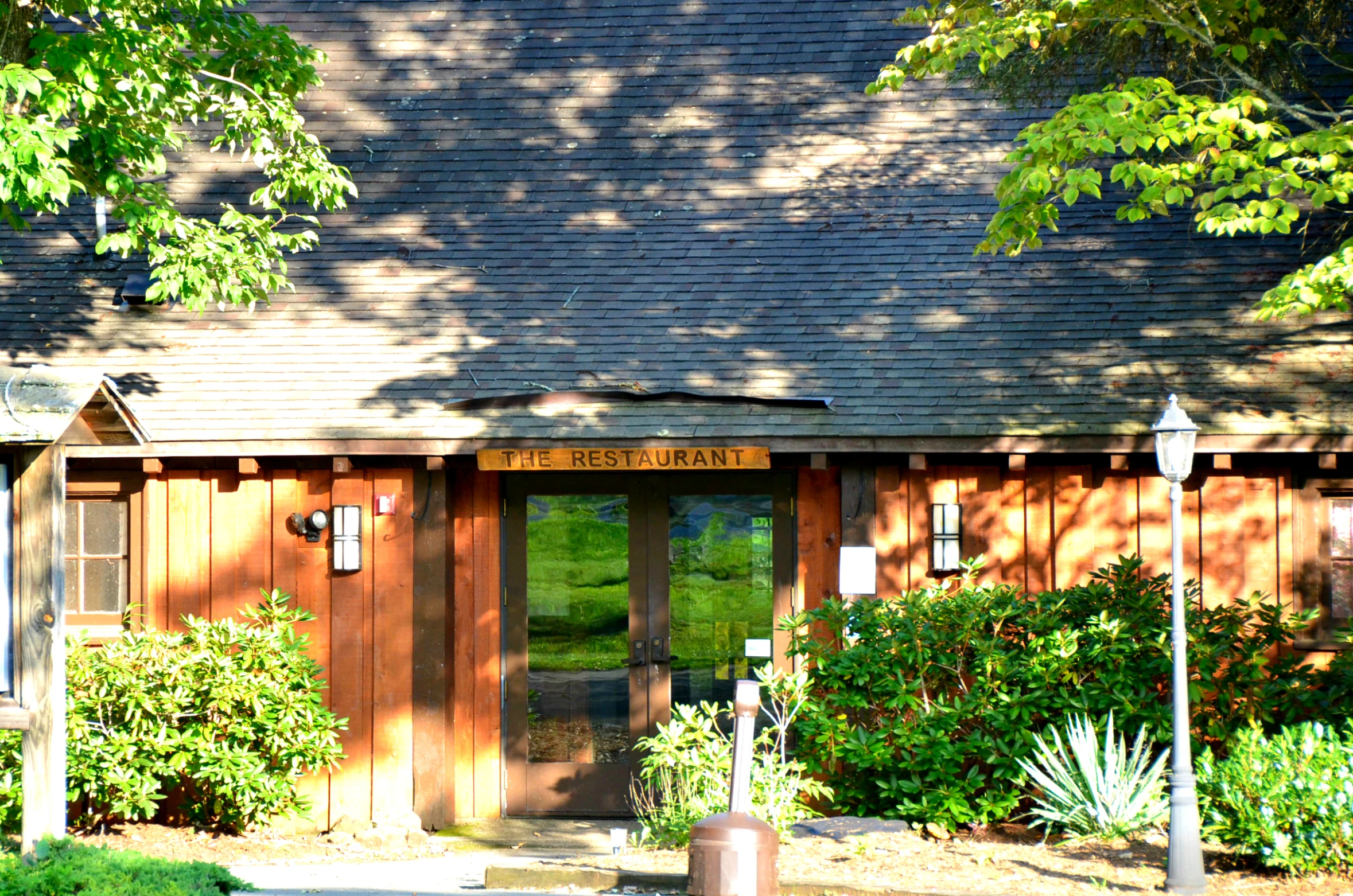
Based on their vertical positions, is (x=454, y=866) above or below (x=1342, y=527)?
below

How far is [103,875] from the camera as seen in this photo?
17.3 feet

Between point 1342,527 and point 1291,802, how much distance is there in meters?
3.11

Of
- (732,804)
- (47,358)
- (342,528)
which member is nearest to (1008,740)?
(732,804)

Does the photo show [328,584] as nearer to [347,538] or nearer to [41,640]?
[347,538]

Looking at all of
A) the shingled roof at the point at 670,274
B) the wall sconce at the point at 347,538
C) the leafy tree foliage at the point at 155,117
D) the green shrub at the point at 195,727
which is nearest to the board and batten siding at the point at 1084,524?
the shingled roof at the point at 670,274

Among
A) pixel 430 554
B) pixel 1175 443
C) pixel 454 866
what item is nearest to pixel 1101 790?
pixel 1175 443

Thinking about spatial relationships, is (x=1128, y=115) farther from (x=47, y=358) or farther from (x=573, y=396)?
(x=47, y=358)

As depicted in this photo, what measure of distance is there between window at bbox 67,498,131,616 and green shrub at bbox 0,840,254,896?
4.09 m

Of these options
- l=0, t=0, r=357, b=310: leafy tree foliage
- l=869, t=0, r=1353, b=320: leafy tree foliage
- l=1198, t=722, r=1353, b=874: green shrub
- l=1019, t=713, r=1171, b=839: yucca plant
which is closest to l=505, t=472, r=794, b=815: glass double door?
l=1019, t=713, r=1171, b=839: yucca plant

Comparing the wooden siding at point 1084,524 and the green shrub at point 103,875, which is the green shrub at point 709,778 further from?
the green shrub at point 103,875

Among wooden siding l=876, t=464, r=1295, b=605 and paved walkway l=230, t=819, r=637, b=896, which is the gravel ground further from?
wooden siding l=876, t=464, r=1295, b=605

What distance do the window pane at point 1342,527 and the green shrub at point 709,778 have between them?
4000 mm

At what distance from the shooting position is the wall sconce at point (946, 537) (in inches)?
369

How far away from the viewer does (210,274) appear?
343 inches
